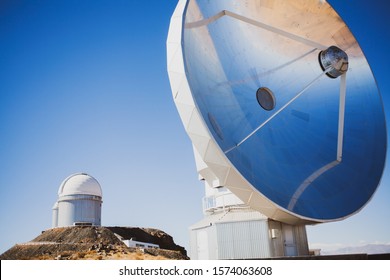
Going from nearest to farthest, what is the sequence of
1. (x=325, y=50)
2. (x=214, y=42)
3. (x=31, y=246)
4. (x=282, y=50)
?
1. (x=214, y=42)
2. (x=325, y=50)
3. (x=282, y=50)
4. (x=31, y=246)

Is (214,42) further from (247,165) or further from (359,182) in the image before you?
(359,182)

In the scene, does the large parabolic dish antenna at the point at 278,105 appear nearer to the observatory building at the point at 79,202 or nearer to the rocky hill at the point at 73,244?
the rocky hill at the point at 73,244

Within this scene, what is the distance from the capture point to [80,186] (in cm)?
2983

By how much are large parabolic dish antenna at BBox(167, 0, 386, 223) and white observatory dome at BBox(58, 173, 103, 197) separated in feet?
62.5

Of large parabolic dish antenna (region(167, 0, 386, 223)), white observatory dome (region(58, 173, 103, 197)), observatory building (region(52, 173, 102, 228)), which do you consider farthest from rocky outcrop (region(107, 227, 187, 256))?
large parabolic dish antenna (region(167, 0, 386, 223))

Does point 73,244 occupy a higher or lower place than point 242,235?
higher

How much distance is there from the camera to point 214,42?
11484mm

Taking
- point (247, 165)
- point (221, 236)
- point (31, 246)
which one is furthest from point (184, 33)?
point (31, 246)

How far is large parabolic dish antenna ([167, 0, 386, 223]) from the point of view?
9648 mm

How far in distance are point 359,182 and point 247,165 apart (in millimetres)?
5694

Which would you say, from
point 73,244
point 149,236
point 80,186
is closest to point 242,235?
point 73,244

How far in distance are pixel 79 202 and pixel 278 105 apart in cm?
2090

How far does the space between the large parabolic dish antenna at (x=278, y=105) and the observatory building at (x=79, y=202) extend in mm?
18970

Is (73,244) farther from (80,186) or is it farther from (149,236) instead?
(149,236)
